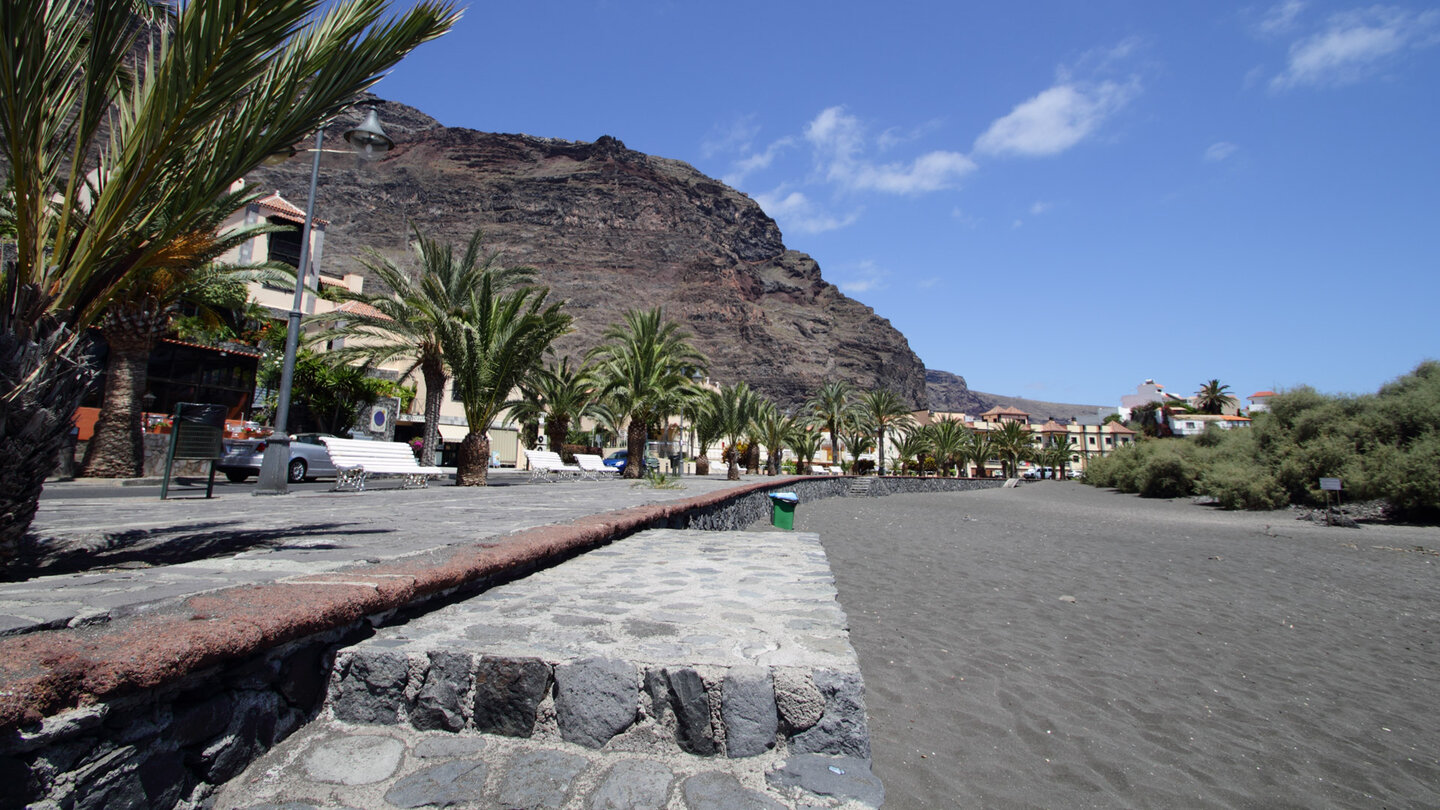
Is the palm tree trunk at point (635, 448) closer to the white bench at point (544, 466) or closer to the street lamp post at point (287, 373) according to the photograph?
the white bench at point (544, 466)

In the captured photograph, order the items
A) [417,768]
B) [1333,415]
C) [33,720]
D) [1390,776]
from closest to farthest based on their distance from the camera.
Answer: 1. [33,720]
2. [417,768]
3. [1390,776]
4. [1333,415]

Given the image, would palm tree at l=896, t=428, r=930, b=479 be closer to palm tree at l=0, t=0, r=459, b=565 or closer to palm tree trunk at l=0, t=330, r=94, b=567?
palm tree at l=0, t=0, r=459, b=565

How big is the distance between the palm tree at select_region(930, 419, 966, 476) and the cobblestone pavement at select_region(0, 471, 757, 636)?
181ft

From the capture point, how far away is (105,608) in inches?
95.3

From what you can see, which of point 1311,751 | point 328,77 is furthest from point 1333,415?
point 328,77

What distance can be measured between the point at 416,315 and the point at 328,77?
1429 centimetres

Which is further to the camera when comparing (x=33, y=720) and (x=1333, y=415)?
(x=1333, y=415)

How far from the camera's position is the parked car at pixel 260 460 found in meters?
15.8

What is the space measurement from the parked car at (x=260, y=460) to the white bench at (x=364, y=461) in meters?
3.02

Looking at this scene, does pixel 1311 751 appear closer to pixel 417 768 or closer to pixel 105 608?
pixel 417 768

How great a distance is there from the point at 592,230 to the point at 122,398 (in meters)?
97.0

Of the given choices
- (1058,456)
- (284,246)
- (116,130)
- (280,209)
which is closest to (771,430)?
(284,246)

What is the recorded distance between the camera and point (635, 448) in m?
23.6

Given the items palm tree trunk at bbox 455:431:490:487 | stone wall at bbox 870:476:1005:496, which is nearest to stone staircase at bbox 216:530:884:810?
Result: palm tree trunk at bbox 455:431:490:487
